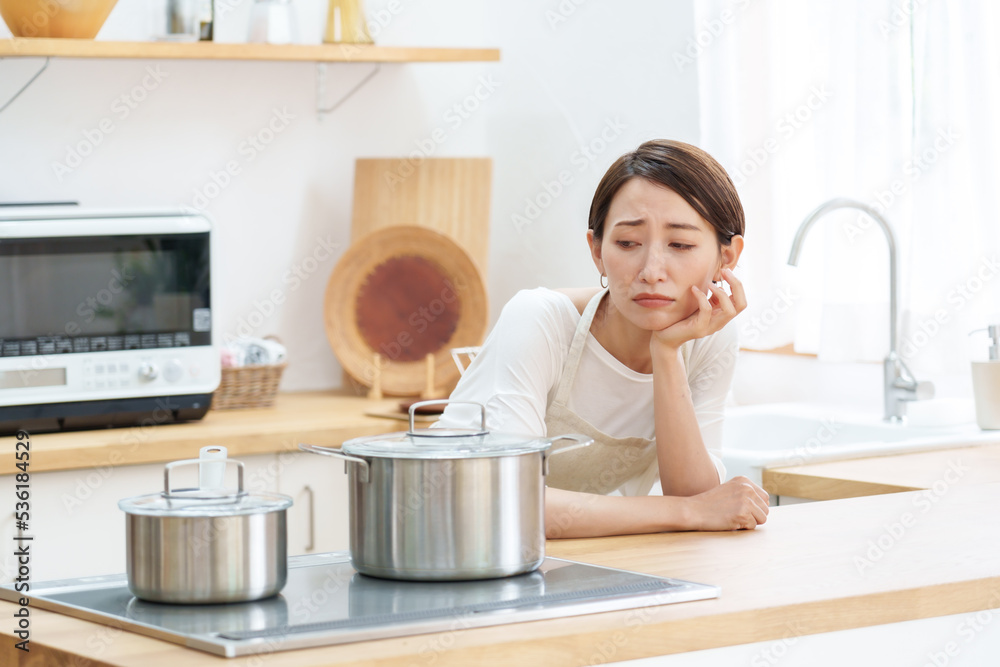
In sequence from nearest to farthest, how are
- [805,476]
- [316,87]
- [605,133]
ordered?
[805,476] < [605,133] < [316,87]

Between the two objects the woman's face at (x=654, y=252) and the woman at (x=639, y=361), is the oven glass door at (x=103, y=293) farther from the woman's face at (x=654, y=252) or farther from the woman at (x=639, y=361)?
the woman's face at (x=654, y=252)

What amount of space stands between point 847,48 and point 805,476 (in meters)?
0.98

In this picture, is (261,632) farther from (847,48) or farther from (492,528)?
(847,48)

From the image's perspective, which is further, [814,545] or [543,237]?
[543,237]

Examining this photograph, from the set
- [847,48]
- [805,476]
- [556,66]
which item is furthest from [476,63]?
[805,476]

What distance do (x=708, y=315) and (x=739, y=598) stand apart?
50cm

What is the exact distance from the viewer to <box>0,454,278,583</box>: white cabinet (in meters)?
2.23

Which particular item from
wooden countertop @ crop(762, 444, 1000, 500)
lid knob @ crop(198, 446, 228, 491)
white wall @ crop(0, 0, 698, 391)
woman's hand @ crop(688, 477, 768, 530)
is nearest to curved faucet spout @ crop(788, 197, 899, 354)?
wooden countertop @ crop(762, 444, 1000, 500)

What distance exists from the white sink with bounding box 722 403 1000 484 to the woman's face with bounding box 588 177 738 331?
1.75ft

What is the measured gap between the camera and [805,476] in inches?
75.4

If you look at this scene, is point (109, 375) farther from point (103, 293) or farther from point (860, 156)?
point (860, 156)

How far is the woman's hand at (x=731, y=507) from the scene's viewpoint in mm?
1460

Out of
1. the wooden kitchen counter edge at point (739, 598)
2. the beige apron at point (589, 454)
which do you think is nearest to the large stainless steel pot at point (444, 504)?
the wooden kitchen counter edge at point (739, 598)

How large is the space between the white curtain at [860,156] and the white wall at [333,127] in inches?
5.5
